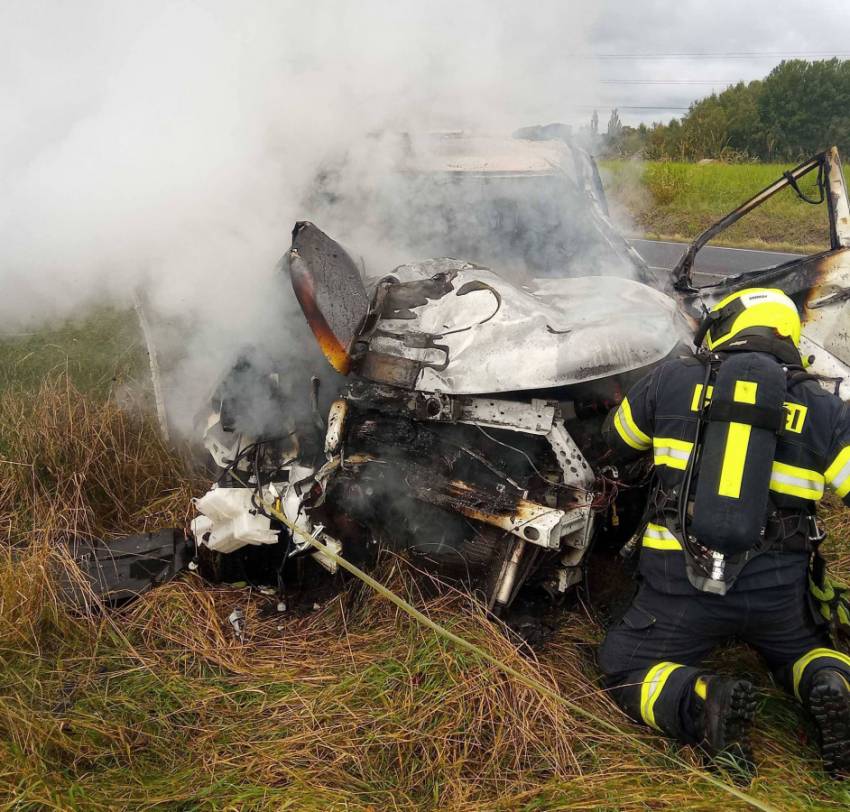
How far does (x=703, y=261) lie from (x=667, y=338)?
8186 mm

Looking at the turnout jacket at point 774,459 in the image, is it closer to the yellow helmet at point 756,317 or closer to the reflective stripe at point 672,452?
the reflective stripe at point 672,452

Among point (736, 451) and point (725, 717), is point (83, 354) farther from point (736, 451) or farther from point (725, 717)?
point (725, 717)

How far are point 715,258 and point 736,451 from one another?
366 inches

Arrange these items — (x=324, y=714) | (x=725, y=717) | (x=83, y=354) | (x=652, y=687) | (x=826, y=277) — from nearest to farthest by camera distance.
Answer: (x=725, y=717) → (x=652, y=687) → (x=324, y=714) → (x=826, y=277) → (x=83, y=354)

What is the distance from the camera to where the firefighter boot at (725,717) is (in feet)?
7.50

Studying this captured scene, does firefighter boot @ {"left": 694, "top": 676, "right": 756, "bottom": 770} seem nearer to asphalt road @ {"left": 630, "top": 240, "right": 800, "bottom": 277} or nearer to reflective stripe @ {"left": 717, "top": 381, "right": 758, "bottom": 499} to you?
reflective stripe @ {"left": 717, "top": 381, "right": 758, "bottom": 499}

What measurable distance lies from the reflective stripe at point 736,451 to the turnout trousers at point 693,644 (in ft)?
1.25

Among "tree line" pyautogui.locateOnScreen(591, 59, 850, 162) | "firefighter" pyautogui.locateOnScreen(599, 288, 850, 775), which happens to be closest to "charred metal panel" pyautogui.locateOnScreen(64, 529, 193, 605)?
"firefighter" pyautogui.locateOnScreen(599, 288, 850, 775)

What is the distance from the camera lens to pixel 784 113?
1160 inches

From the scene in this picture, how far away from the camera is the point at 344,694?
2730mm

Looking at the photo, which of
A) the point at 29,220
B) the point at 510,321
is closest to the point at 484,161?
the point at 510,321

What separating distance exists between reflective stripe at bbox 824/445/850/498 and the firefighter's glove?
1.34 ft

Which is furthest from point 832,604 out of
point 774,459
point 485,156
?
point 485,156

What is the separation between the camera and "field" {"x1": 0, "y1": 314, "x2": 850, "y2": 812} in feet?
7.54
